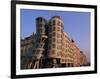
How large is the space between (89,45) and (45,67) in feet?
1.61

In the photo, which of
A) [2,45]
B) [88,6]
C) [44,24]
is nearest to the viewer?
[2,45]

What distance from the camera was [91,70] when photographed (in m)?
2.09

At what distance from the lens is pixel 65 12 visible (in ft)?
6.55

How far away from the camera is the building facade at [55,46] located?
1.92m

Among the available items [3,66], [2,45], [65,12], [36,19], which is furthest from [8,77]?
[65,12]

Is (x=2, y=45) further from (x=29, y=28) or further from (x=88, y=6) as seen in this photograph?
(x=88, y=6)

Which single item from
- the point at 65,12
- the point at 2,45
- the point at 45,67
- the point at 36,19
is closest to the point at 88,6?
the point at 65,12

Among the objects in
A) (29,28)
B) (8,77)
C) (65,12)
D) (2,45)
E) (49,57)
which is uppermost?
(65,12)

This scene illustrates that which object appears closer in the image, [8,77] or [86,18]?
[8,77]

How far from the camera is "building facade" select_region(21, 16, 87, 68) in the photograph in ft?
6.30

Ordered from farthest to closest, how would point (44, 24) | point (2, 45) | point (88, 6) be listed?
point (88, 6)
point (44, 24)
point (2, 45)

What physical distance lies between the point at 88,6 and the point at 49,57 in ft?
2.06

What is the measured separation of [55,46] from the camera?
196 centimetres

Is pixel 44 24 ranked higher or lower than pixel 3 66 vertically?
higher
